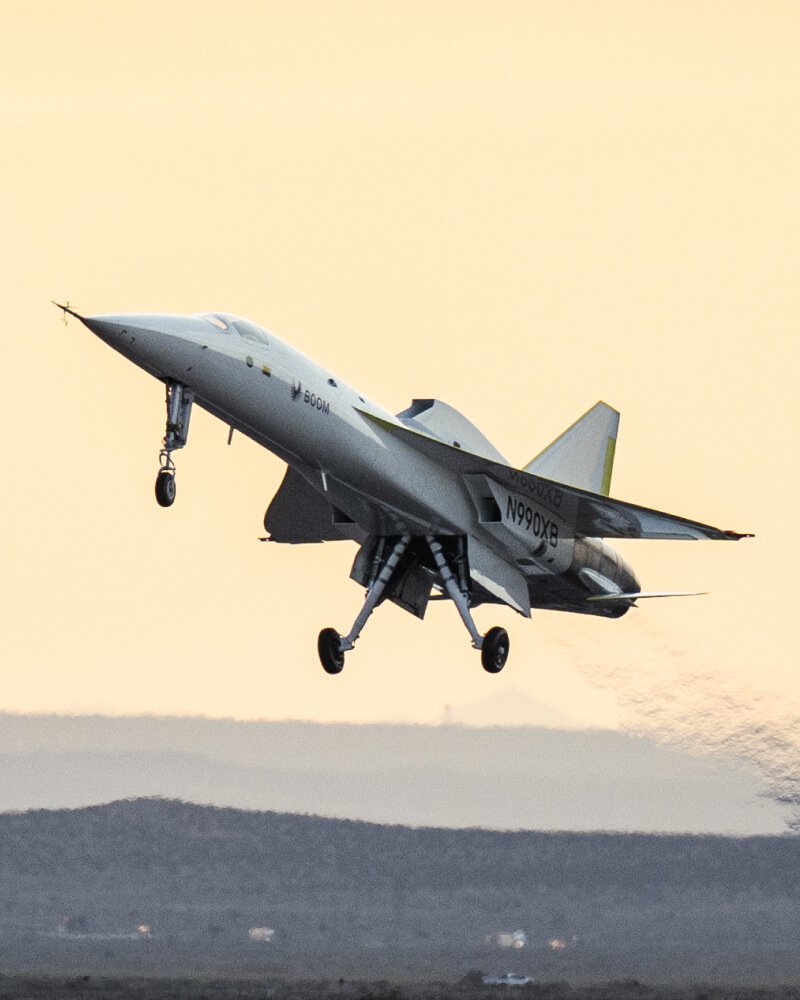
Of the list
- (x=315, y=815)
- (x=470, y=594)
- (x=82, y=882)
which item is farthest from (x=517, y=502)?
(x=82, y=882)

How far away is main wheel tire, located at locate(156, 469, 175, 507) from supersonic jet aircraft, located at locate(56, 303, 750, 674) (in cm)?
2

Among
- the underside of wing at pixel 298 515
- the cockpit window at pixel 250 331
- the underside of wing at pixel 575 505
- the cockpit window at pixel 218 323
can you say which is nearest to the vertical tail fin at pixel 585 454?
the underside of wing at pixel 575 505

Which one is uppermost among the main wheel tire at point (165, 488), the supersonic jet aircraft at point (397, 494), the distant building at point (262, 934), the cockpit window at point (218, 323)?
the cockpit window at point (218, 323)

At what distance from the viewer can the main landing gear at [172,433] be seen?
99.2ft

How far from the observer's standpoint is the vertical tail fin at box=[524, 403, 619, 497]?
133 ft

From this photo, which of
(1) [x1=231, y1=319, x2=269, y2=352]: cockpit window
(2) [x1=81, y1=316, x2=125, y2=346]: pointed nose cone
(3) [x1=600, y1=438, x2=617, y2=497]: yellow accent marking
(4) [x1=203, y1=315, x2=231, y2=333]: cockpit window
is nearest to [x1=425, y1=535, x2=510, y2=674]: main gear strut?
(1) [x1=231, y1=319, x2=269, y2=352]: cockpit window

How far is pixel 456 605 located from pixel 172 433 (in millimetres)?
7229

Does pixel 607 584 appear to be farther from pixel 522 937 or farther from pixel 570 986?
pixel 522 937

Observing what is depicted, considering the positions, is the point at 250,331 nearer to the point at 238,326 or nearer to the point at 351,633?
the point at 238,326

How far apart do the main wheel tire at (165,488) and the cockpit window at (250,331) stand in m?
2.65

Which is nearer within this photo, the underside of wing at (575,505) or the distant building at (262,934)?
the underside of wing at (575,505)

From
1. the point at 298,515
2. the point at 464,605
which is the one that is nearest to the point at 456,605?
the point at 464,605

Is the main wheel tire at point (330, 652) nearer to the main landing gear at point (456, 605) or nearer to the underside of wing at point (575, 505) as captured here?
the main landing gear at point (456, 605)

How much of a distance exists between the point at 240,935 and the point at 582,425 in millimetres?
29383
